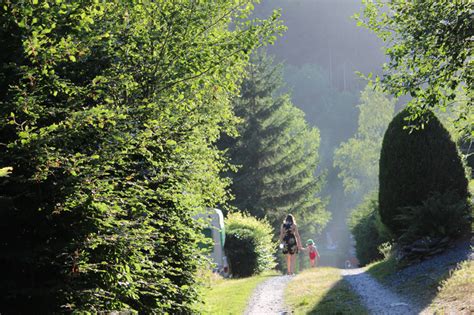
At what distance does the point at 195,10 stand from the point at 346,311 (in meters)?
5.77

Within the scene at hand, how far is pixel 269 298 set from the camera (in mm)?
12008

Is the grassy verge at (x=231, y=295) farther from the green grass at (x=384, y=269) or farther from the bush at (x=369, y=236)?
the bush at (x=369, y=236)

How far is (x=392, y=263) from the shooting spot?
13.2 metres

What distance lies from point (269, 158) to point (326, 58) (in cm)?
7736

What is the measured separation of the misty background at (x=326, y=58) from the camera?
8688 centimetres

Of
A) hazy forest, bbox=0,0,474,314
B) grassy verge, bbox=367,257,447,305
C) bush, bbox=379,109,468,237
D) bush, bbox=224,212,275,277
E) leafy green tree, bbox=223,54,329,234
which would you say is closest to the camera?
hazy forest, bbox=0,0,474,314

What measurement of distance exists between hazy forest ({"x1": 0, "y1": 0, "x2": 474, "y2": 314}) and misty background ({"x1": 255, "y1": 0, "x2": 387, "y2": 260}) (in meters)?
68.1

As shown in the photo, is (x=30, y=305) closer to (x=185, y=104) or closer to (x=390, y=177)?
(x=185, y=104)

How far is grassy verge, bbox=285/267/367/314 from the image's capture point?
992cm

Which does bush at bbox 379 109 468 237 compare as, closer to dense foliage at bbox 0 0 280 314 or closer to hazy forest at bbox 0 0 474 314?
hazy forest at bbox 0 0 474 314

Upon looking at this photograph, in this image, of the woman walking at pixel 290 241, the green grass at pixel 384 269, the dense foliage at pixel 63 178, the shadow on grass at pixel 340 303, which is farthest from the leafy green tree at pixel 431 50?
the woman walking at pixel 290 241

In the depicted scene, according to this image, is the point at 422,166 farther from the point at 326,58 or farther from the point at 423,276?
the point at 326,58

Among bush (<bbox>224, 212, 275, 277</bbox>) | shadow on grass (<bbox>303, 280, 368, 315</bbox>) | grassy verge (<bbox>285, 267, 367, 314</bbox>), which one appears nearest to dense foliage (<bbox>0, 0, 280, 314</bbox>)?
shadow on grass (<bbox>303, 280, 368, 315</bbox>)

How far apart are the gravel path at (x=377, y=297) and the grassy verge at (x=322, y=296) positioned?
0.17 metres
